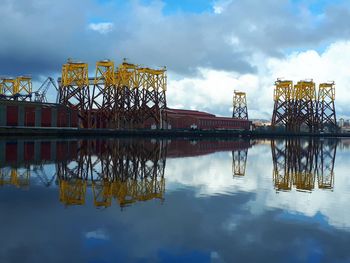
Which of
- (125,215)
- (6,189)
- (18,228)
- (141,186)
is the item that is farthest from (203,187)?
(18,228)

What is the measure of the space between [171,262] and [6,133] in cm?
3156

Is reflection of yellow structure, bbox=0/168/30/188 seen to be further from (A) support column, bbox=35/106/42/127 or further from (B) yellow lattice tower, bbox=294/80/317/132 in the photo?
(B) yellow lattice tower, bbox=294/80/317/132

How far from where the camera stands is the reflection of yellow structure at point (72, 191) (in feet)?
25.0

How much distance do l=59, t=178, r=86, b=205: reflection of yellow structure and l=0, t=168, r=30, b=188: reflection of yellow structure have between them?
91 cm

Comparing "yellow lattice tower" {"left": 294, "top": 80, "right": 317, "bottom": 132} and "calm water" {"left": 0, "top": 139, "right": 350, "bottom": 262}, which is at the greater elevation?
"yellow lattice tower" {"left": 294, "top": 80, "right": 317, "bottom": 132}

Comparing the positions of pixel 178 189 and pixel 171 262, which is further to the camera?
pixel 178 189

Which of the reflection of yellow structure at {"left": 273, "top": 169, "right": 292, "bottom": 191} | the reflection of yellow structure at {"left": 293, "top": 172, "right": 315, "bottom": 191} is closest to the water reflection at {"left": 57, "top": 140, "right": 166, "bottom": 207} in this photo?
the reflection of yellow structure at {"left": 273, "top": 169, "right": 292, "bottom": 191}

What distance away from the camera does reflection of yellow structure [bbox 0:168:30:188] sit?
30.9 ft

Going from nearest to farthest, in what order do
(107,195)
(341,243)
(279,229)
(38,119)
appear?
1. (341,243)
2. (279,229)
3. (107,195)
4. (38,119)

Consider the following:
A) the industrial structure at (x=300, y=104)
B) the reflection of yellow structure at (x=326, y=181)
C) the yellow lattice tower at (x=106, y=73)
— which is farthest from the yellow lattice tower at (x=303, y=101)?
the reflection of yellow structure at (x=326, y=181)

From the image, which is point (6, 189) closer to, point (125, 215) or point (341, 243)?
point (125, 215)

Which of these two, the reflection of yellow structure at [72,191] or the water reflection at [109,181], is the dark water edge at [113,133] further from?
the reflection of yellow structure at [72,191]

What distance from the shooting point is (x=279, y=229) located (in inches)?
237

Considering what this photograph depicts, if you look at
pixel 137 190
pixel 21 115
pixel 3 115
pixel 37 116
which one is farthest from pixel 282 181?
pixel 37 116
